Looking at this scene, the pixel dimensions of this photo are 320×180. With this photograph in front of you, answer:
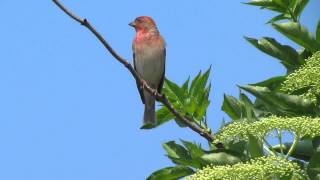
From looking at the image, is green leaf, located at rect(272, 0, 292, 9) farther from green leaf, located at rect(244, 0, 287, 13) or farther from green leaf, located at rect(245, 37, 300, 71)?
green leaf, located at rect(245, 37, 300, 71)

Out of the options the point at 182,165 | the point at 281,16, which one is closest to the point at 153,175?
the point at 182,165

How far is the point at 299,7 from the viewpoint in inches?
196

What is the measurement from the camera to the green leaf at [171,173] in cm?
441

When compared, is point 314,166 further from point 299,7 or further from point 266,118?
point 299,7

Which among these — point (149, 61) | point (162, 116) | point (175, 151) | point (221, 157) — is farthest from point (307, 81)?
point (149, 61)

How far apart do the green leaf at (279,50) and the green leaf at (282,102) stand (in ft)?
1.49

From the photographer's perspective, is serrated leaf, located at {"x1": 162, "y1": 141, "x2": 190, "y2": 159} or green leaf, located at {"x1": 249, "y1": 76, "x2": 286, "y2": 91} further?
green leaf, located at {"x1": 249, "y1": 76, "x2": 286, "y2": 91}

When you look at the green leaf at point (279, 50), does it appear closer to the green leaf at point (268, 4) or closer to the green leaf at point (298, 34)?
the green leaf at point (298, 34)

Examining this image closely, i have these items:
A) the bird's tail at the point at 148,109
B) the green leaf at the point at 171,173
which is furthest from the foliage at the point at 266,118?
the bird's tail at the point at 148,109

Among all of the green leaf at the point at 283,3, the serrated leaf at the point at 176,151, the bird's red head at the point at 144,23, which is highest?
the bird's red head at the point at 144,23

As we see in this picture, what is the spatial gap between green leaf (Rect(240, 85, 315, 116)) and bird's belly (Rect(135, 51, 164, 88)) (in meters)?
5.67

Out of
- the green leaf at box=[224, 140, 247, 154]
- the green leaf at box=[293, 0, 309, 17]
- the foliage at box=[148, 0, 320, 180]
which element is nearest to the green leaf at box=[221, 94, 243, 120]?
the foliage at box=[148, 0, 320, 180]

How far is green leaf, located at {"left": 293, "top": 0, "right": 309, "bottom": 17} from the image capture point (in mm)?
4961

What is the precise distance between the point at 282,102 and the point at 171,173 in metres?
0.74
